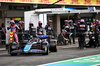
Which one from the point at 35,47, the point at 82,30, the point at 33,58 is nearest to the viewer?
the point at 33,58

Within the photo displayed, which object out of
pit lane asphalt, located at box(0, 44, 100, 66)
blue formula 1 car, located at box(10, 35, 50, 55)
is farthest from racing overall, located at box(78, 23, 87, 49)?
blue formula 1 car, located at box(10, 35, 50, 55)

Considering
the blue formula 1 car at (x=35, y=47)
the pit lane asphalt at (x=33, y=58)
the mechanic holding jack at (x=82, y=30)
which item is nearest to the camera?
the pit lane asphalt at (x=33, y=58)

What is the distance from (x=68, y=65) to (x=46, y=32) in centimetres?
1082

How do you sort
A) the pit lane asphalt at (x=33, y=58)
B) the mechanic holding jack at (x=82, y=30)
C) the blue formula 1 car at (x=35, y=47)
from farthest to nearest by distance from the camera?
the mechanic holding jack at (x=82, y=30) < the blue formula 1 car at (x=35, y=47) < the pit lane asphalt at (x=33, y=58)

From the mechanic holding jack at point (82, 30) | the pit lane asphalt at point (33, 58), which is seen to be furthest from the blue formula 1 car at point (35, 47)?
the mechanic holding jack at point (82, 30)

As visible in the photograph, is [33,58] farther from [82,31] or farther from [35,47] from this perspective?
[82,31]

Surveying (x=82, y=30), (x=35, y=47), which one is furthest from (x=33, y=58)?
(x=82, y=30)

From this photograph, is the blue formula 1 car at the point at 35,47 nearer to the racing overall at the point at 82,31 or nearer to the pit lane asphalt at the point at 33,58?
the pit lane asphalt at the point at 33,58

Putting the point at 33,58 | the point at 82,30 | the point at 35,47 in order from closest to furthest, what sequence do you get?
the point at 33,58
the point at 35,47
the point at 82,30

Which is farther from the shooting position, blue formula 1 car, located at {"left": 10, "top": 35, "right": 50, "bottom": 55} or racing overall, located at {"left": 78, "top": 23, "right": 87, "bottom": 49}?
racing overall, located at {"left": 78, "top": 23, "right": 87, "bottom": 49}

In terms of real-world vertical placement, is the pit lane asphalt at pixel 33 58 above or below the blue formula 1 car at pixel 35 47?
below

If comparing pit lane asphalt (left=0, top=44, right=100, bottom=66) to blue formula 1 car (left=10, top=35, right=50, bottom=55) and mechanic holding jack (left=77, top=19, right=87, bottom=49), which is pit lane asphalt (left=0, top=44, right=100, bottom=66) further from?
mechanic holding jack (left=77, top=19, right=87, bottom=49)

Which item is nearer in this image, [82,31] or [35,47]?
[35,47]

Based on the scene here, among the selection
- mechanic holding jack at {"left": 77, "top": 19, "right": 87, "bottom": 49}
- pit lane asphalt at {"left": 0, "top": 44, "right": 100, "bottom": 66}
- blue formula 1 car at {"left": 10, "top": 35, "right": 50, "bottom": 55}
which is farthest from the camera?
mechanic holding jack at {"left": 77, "top": 19, "right": 87, "bottom": 49}
